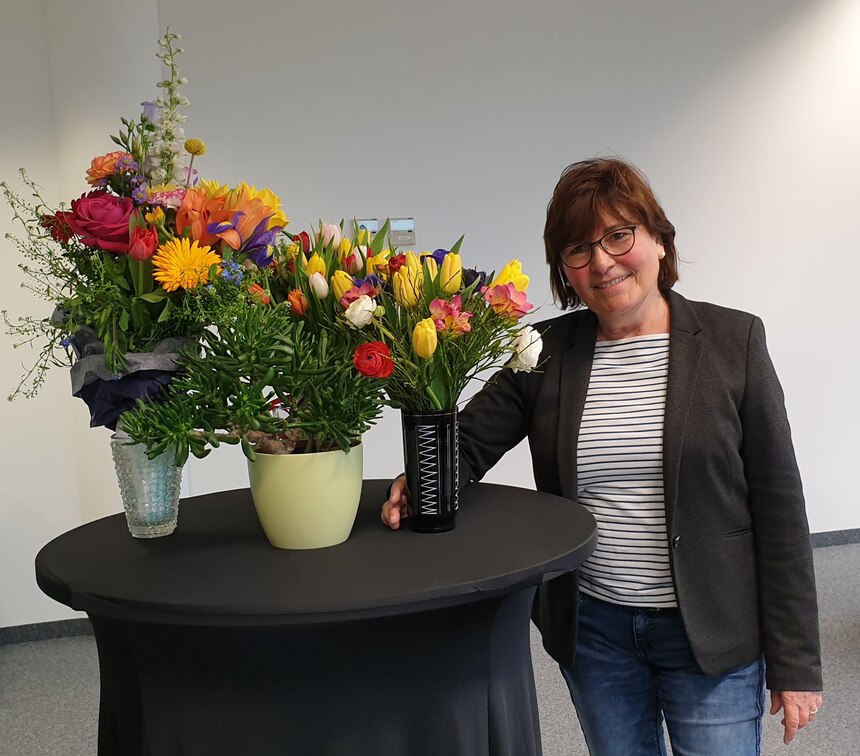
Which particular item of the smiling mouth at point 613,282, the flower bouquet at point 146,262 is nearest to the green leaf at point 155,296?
the flower bouquet at point 146,262

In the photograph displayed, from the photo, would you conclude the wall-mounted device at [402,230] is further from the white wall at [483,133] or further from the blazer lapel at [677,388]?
the blazer lapel at [677,388]

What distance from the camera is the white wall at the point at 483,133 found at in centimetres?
346

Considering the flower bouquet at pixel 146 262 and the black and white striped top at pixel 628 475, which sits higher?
the flower bouquet at pixel 146 262

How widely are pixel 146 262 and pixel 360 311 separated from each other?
0.29 meters

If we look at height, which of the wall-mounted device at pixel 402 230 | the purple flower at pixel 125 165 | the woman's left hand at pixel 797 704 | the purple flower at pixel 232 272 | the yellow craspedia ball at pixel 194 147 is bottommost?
the woman's left hand at pixel 797 704

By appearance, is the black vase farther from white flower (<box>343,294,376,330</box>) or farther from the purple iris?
the purple iris

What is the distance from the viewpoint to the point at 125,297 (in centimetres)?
114

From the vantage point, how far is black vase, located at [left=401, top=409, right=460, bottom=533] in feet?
4.08

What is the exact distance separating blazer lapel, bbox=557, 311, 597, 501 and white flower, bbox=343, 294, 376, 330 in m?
0.59

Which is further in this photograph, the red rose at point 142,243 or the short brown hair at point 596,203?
the short brown hair at point 596,203

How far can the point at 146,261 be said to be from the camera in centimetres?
112

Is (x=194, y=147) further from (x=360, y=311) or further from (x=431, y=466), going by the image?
(x=431, y=466)

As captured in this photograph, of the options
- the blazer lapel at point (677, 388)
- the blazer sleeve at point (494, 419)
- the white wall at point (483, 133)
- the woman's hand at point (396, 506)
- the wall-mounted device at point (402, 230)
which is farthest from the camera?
the wall-mounted device at point (402, 230)

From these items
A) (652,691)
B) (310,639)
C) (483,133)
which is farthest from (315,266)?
(483,133)
